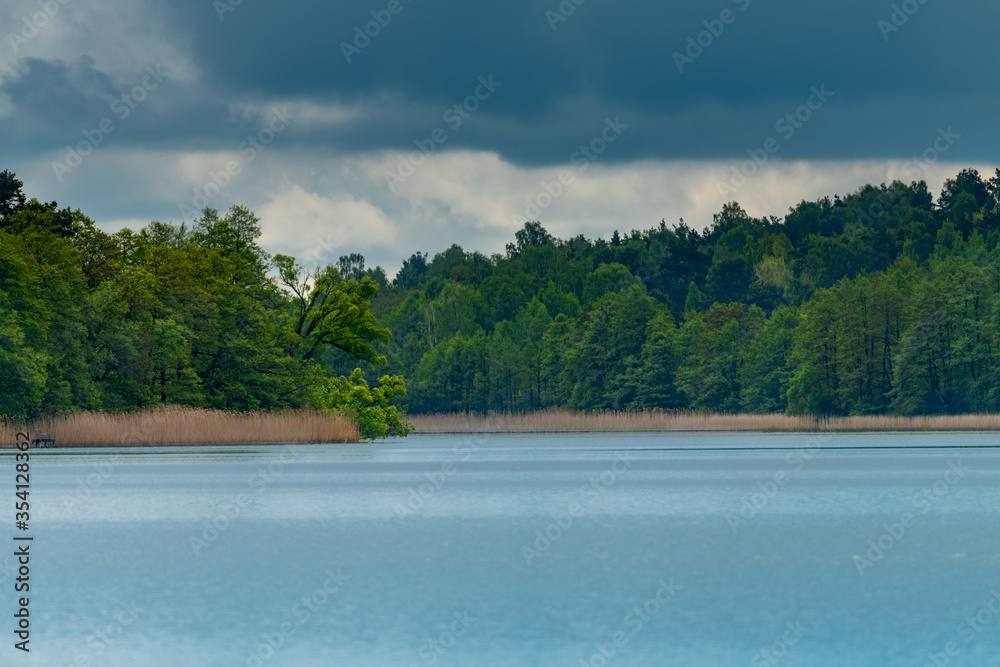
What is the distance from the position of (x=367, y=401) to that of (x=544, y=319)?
238 feet

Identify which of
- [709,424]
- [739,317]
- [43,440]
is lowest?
[43,440]

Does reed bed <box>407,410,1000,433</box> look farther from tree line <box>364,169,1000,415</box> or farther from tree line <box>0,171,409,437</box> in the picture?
tree line <box>0,171,409,437</box>

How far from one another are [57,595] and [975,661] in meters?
11.4

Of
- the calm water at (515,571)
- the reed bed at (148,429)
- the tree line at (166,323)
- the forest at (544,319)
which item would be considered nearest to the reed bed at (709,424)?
the forest at (544,319)

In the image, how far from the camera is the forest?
2712 inches

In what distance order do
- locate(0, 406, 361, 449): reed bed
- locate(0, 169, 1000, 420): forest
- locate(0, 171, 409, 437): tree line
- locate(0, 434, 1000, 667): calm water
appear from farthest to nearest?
locate(0, 169, 1000, 420): forest, locate(0, 171, 409, 437): tree line, locate(0, 406, 361, 449): reed bed, locate(0, 434, 1000, 667): calm water

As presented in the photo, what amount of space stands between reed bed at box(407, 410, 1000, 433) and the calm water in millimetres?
46253

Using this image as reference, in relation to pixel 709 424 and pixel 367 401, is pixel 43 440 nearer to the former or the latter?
pixel 367 401

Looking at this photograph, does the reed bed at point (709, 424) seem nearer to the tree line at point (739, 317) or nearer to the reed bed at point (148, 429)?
the tree line at point (739, 317)

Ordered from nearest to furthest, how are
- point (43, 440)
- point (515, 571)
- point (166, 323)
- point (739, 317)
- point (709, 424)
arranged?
point (515, 571)
point (43, 440)
point (166, 323)
point (709, 424)
point (739, 317)

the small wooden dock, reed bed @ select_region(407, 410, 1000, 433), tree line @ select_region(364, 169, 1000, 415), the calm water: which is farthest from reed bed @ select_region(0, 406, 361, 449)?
tree line @ select_region(364, 169, 1000, 415)

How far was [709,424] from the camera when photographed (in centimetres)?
9231

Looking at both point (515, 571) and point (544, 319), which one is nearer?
point (515, 571)

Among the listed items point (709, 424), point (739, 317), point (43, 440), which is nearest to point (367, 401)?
point (43, 440)
